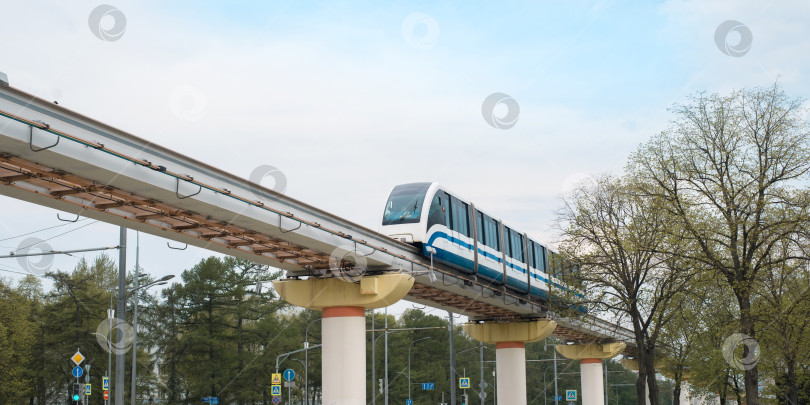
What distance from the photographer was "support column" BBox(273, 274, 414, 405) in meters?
26.6

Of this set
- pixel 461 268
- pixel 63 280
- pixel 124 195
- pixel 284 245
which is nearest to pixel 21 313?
pixel 63 280

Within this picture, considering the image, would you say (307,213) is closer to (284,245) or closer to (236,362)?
(284,245)

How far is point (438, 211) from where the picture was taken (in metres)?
31.4

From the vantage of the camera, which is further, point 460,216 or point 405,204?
point 460,216

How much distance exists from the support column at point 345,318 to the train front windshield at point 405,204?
12.1 ft

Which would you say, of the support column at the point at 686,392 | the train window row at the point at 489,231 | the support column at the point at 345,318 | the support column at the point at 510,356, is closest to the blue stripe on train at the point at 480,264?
the train window row at the point at 489,231

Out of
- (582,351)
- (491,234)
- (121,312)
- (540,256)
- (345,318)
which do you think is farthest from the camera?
(582,351)

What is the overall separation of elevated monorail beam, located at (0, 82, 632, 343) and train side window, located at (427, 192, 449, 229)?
1.67m

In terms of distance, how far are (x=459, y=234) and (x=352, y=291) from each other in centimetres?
732

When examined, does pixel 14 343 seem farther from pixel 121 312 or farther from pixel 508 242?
pixel 121 312

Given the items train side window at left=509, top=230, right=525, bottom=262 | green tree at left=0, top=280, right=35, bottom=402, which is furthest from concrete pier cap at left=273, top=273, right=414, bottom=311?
green tree at left=0, top=280, right=35, bottom=402

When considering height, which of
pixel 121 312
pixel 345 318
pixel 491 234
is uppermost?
pixel 491 234

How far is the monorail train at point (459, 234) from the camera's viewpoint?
101 feet

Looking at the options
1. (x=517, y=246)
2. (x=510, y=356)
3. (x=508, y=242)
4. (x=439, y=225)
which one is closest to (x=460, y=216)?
(x=439, y=225)
